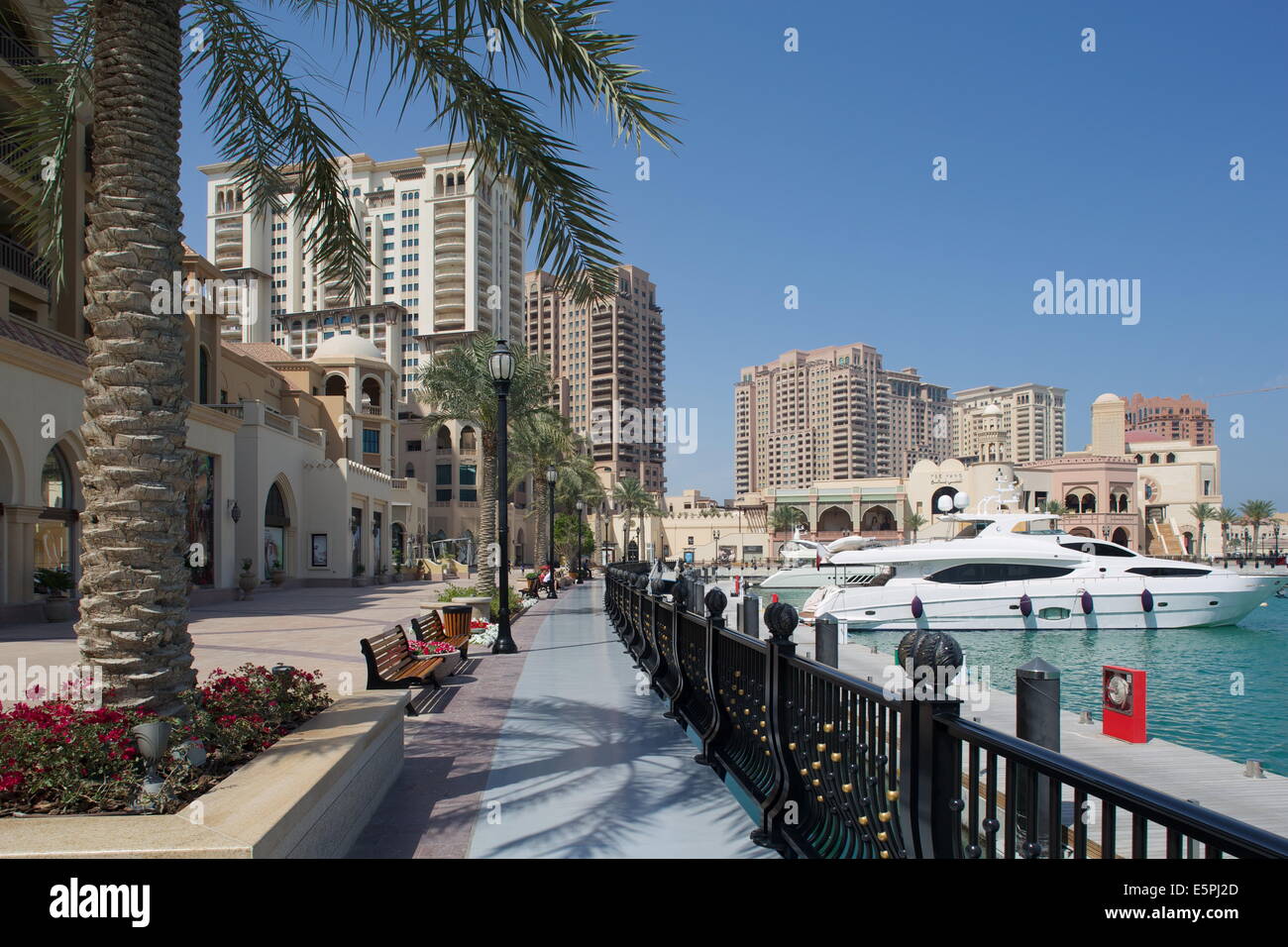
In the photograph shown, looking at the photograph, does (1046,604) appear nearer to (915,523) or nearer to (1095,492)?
(915,523)

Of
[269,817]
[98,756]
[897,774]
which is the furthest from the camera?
[98,756]

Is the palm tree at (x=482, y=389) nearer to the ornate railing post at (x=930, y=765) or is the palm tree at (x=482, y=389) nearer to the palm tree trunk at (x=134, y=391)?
the palm tree trunk at (x=134, y=391)

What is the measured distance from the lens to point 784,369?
199m

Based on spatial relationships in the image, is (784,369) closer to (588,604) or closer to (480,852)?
(588,604)

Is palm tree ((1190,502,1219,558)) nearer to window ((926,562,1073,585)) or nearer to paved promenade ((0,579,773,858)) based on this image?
window ((926,562,1073,585))

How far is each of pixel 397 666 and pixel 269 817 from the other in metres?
6.36

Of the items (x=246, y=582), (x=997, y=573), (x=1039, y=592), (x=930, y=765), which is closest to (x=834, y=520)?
(x=997, y=573)

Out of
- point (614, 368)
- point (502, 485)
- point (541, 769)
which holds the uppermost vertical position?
point (614, 368)

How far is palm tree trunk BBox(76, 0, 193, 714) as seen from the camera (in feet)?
15.9

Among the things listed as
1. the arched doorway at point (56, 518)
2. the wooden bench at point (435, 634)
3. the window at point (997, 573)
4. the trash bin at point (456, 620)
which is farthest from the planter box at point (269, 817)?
the window at point (997, 573)

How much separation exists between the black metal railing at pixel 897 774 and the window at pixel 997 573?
21.0 meters

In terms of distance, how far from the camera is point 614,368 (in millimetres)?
148250
